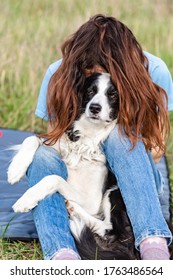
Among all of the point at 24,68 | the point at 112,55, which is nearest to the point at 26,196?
the point at 112,55

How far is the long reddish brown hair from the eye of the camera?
3408 mm

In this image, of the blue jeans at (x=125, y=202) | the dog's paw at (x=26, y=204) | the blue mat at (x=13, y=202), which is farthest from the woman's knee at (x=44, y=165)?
the blue mat at (x=13, y=202)

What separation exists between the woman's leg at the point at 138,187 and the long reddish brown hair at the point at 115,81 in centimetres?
7

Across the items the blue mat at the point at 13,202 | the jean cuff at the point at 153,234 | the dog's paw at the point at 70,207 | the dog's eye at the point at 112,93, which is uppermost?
the dog's eye at the point at 112,93

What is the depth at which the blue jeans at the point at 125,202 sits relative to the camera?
3.18 m

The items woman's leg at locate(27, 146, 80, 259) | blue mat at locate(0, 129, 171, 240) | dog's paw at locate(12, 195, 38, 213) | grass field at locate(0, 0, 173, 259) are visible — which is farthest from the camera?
grass field at locate(0, 0, 173, 259)

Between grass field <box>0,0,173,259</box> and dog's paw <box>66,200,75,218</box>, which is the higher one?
grass field <box>0,0,173,259</box>

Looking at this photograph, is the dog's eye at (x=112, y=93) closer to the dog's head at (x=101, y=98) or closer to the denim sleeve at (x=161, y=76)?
the dog's head at (x=101, y=98)

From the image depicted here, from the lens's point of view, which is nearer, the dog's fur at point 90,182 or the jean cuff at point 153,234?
A: the jean cuff at point 153,234

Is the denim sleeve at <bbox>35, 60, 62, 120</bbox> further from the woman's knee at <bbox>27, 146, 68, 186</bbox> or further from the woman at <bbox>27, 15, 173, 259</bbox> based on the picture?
the woman's knee at <bbox>27, 146, 68, 186</bbox>

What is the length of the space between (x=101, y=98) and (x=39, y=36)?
3.37 metres

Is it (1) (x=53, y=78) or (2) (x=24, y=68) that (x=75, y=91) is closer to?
(1) (x=53, y=78)

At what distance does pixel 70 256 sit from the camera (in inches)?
120

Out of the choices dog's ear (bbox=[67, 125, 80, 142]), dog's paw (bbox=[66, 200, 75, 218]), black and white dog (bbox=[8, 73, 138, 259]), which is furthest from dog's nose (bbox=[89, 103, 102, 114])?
dog's paw (bbox=[66, 200, 75, 218])
